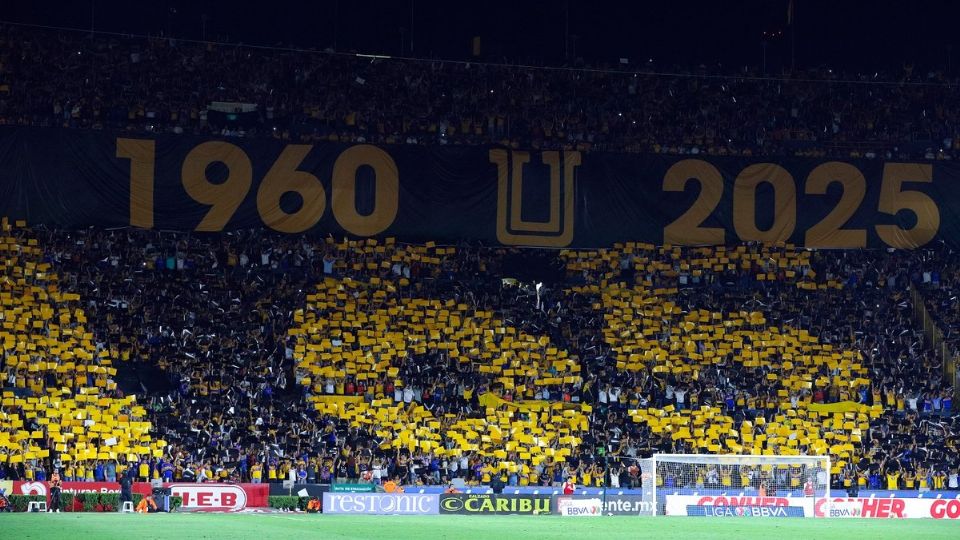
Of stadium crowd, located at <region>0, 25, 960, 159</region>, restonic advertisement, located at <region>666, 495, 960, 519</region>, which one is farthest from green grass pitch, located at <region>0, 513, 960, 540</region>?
stadium crowd, located at <region>0, 25, 960, 159</region>

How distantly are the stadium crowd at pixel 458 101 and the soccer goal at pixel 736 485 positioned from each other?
1522 cm

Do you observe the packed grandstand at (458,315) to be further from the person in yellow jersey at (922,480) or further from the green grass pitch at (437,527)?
the green grass pitch at (437,527)

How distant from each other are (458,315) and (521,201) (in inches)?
196

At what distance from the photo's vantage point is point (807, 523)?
101 feet

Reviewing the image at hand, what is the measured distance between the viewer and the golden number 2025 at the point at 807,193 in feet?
167

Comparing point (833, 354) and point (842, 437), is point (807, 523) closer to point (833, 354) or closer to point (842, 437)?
point (842, 437)

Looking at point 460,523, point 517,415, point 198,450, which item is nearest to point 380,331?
point 517,415

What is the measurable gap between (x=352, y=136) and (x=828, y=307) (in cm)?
1725

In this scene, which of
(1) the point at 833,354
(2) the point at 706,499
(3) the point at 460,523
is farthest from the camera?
(1) the point at 833,354

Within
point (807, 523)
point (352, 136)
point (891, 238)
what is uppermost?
point (352, 136)

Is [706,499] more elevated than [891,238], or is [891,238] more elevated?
[891,238]

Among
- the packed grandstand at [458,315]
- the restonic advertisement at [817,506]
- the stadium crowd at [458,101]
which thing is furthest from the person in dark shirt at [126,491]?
the stadium crowd at [458,101]

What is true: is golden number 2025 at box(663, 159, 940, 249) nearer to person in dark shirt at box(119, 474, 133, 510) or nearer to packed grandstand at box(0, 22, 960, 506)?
packed grandstand at box(0, 22, 960, 506)

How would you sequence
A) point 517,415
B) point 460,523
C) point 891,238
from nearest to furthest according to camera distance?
point 460,523 < point 517,415 < point 891,238
